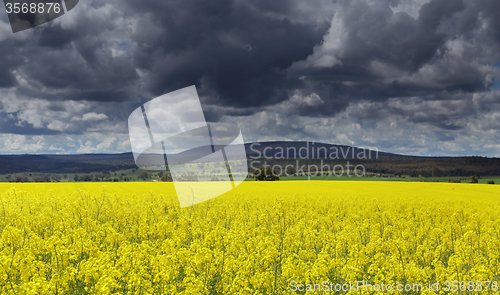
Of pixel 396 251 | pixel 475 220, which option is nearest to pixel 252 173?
pixel 475 220

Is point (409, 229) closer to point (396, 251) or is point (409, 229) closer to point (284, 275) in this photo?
point (396, 251)

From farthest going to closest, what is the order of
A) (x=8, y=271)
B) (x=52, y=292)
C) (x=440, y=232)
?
(x=440, y=232) < (x=8, y=271) < (x=52, y=292)

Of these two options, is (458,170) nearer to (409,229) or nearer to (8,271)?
(409,229)

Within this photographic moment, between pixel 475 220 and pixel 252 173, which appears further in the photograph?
pixel 252 173

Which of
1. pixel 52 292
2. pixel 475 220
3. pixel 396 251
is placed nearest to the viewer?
pixel 52 292

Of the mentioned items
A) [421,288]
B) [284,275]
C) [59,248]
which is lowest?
[421,288]

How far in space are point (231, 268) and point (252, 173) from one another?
76713 millimetres

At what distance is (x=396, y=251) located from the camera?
378 inches

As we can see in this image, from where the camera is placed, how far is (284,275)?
22.6 feet

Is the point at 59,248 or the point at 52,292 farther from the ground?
the point at 59,248

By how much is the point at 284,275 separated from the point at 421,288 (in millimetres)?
3950

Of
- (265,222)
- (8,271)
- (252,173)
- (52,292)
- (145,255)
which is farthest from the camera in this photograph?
(252,173)

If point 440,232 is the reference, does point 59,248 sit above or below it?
above

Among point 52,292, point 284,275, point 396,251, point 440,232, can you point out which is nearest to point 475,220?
point 440,232
